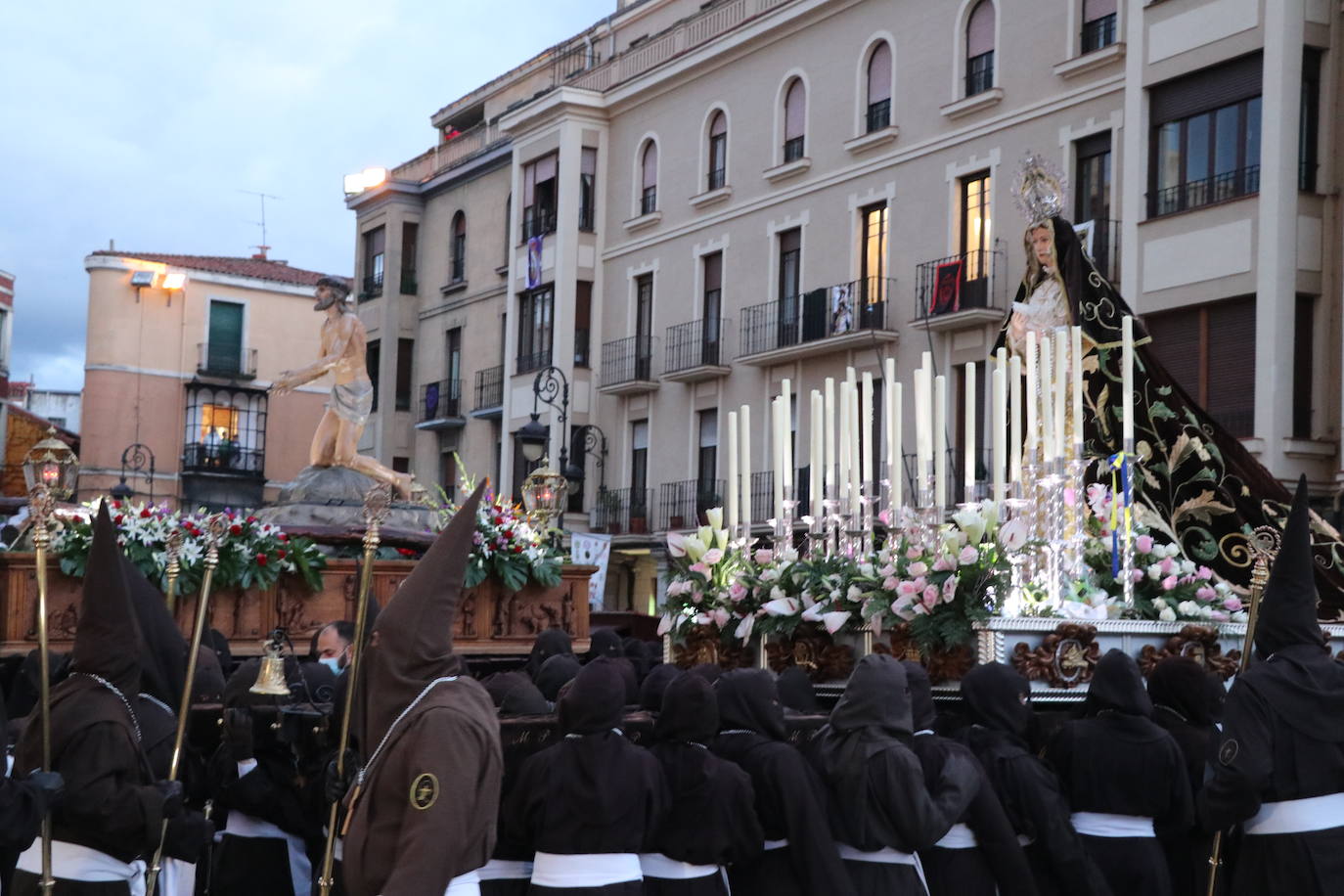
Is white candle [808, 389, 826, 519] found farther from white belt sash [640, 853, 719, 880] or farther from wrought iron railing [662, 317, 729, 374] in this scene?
wrought iron railing [662, 317, 729, 374]

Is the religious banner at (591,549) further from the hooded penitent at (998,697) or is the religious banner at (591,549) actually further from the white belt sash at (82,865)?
the white belt sash at (82,865)

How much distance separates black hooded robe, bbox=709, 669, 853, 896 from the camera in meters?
6.40

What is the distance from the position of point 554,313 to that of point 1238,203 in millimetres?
15442

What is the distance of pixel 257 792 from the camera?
24.7 feet

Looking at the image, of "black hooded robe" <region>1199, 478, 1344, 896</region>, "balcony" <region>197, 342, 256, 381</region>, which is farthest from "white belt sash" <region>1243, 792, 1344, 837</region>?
"balcony" <region>197, 342, 256, 381</region>

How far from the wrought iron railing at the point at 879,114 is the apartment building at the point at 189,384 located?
25.1 m

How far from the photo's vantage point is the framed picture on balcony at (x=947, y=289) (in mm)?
23969

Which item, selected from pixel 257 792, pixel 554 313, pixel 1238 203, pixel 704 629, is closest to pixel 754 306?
pixel 554 313

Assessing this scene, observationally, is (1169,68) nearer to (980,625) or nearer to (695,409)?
(695,409)

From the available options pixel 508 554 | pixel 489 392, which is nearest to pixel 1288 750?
pixel 508 554

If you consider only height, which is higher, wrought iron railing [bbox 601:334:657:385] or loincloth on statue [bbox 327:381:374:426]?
wrought iron railing [bbox 601:334:657:385]

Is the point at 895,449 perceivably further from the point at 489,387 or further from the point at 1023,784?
the point at 489,387

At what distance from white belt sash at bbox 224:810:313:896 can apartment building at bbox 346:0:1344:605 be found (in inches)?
547

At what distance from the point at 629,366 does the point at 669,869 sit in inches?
998
